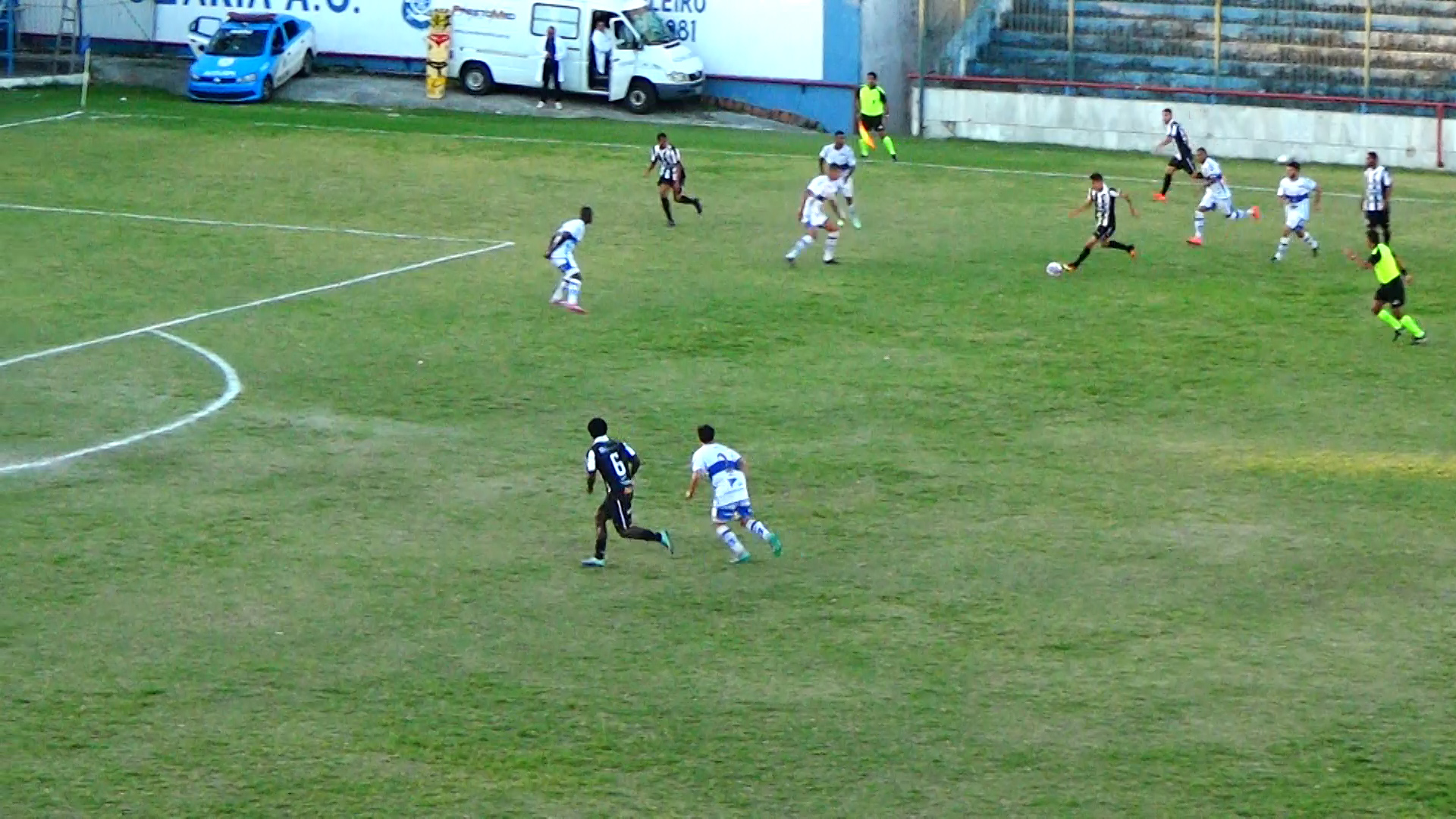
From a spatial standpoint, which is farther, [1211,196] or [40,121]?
[40,121]

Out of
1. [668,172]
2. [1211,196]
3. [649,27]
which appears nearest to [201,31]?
[649,27]

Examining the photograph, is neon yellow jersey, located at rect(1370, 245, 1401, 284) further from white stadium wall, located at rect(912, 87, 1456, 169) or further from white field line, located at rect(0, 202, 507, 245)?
white stadium wall, located at rect(912, 87, 1456, 169)

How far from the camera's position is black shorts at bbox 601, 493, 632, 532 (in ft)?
58.9

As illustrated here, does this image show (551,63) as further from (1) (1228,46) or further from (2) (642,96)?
(1) (1228,46)

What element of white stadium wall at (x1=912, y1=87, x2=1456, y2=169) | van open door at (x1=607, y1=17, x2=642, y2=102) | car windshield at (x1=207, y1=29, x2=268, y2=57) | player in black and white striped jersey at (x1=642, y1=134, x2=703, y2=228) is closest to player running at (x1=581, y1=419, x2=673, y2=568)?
player in black and white striped jersey at (x1=642, y1=134, x2=703, y2=228)

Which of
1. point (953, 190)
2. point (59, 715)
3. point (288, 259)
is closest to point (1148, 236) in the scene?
point (953, 190)

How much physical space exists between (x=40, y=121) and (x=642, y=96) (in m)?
14.6

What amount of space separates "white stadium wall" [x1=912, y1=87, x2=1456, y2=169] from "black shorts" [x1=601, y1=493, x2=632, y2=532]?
29654 millimetres

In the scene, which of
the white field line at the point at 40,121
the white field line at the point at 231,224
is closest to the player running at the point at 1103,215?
the white field line at the point at 231,224

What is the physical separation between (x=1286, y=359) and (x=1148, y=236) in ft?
26.8

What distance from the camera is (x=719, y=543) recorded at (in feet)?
63.4

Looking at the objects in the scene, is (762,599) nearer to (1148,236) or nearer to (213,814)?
(213,814)

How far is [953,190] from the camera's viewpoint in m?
38.7

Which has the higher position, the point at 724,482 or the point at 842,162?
the point at 842,162
